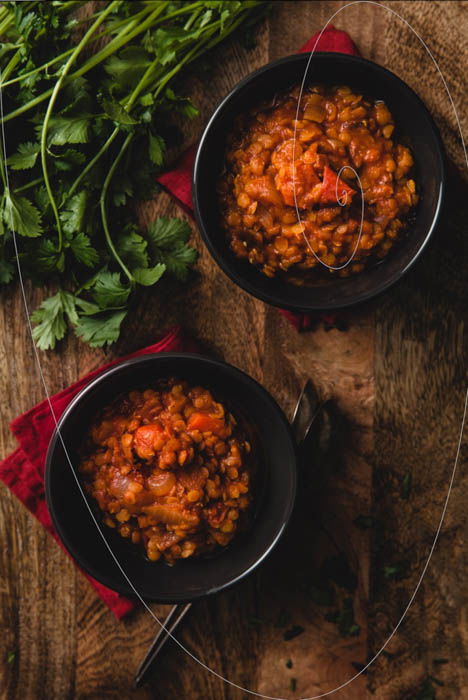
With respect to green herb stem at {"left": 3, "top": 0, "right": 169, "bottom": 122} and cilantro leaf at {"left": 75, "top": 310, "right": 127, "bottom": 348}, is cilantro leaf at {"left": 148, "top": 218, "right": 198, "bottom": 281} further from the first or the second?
green herb stem at {"left": 3, "top": 0, "right": 169, "bottom": 122}

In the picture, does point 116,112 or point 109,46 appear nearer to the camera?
point 116,112

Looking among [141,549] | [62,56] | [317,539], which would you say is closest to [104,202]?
[62,56]

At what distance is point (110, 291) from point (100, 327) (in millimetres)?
121

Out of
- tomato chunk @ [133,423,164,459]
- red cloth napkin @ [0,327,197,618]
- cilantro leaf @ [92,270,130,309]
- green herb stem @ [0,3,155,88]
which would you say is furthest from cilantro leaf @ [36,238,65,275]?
tomato chunk @ [133,423,164,459]

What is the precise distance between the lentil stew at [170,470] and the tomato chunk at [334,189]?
68 centimetres

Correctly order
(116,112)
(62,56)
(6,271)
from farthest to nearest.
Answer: (6,271) → (62,56) → (116,112)

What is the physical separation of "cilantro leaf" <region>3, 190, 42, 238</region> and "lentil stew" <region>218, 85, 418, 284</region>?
58cm

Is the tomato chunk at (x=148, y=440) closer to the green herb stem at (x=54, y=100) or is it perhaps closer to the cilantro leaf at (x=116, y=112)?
the green herb stem at (x=54, y=100)

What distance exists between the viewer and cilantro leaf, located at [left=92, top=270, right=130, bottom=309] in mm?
2135

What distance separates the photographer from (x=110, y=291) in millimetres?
2141

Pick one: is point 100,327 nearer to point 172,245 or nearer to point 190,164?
point 172,245

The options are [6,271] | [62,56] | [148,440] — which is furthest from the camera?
[6,271]

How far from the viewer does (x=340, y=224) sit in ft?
6.43

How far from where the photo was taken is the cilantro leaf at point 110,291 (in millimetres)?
2135
